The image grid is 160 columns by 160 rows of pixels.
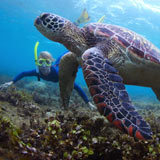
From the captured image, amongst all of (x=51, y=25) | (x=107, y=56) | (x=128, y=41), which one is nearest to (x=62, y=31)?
(x=51, y=25)

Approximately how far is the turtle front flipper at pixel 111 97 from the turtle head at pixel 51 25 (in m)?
1.14

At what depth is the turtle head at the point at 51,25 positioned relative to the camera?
12.0 feet

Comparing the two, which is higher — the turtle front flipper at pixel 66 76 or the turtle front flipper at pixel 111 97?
the turtle front flipper at pixel 111 97

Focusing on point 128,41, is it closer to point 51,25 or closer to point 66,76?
point 51,25

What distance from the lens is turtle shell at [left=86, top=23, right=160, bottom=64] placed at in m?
3.39

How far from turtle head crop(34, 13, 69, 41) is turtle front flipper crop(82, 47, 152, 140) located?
114 cm

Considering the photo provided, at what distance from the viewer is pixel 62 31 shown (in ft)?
12.0

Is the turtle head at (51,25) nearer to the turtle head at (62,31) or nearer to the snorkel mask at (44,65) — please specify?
the turtle head at (62,31)

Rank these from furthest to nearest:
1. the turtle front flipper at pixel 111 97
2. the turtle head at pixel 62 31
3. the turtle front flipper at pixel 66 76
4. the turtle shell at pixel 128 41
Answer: the turtle front flipper at pixel 66 76, the turtle head at pixel 62 31, the turtle shell at pixel 128 41, the turtle front flipper at pixel 111 97

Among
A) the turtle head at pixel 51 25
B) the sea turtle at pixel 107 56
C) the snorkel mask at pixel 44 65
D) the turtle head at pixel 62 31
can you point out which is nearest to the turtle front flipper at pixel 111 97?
the sea turtle at pixel 107 56

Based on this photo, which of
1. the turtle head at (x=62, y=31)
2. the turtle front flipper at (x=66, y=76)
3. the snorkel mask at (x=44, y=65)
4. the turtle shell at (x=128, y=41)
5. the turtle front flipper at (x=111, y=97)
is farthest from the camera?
the snorkel mask at (x=44, y=65)

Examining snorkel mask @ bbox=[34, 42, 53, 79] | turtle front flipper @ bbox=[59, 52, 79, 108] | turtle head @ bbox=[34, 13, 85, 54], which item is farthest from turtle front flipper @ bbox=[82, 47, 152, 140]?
snorkel mask @ bbox=[34, 42, 53, 79]

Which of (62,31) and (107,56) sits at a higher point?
(62,31)

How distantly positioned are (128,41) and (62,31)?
146cm
